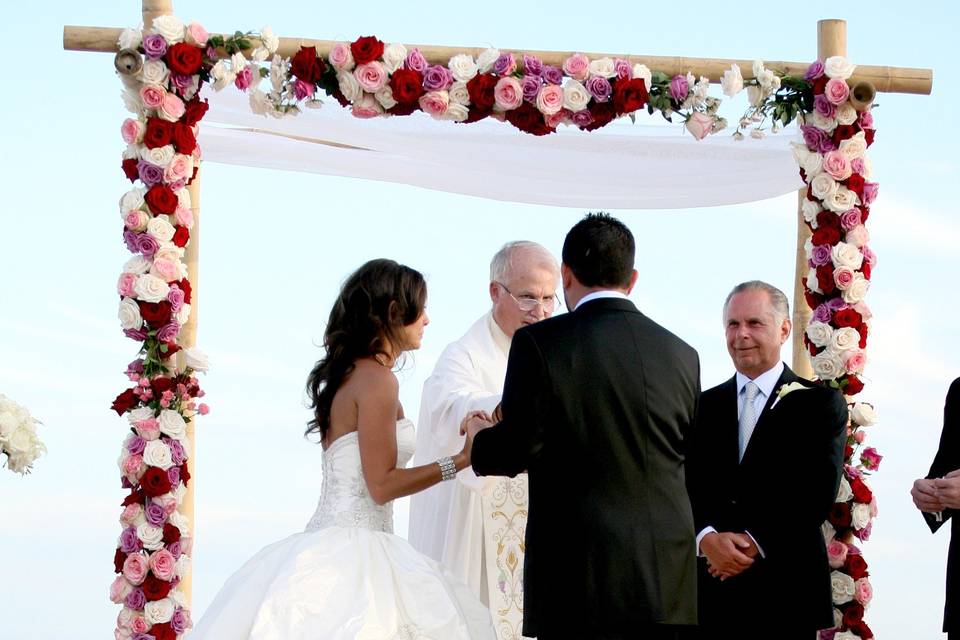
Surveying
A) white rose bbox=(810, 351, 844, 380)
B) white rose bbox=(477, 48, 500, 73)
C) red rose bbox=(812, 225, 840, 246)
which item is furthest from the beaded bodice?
red rose bbox=(812, 225, 840, 246)

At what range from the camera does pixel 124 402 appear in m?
7.65

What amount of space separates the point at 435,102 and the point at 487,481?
2.18m

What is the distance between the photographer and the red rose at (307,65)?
7617mm

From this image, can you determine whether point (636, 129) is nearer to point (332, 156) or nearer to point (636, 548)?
point (332, 156)

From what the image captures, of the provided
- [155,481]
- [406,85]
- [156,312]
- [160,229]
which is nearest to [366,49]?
[406,85]

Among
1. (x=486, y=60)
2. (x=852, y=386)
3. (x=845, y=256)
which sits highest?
(x=486, y=60)

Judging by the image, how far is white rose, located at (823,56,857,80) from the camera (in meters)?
7.93

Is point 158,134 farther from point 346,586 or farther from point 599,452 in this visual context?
point 599,452

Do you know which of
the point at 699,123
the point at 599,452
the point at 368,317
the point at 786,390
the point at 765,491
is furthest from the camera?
the point at 699,123

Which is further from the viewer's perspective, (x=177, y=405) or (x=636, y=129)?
(x=636, y=129)

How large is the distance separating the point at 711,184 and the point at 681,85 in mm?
1230

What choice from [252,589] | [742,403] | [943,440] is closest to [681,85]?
[742,403]

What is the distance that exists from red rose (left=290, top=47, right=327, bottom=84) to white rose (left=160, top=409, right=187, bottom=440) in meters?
2.04

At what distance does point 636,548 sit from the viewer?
522 centimetres
